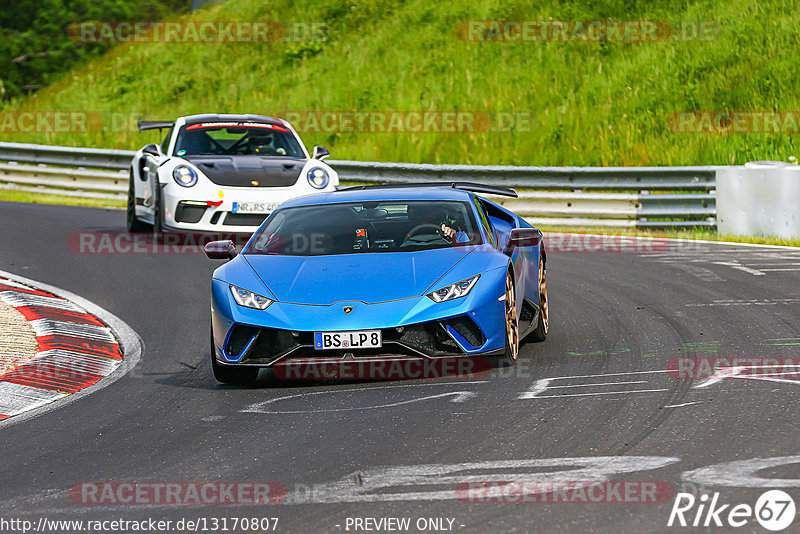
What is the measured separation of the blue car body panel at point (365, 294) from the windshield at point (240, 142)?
316 inches

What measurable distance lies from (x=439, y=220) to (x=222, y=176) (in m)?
6.94

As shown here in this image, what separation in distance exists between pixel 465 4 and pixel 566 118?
8.40 meters

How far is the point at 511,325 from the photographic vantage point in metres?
8.03

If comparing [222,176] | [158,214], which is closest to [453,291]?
[222,176]

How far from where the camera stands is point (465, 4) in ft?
108

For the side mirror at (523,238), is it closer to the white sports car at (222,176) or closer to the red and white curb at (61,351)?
the red and white curb at (61,351)

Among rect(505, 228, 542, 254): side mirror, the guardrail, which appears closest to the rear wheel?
rect(505, 228, 542, 254): side mirror

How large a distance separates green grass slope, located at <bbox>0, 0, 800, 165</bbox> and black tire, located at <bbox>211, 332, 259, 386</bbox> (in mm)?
15296

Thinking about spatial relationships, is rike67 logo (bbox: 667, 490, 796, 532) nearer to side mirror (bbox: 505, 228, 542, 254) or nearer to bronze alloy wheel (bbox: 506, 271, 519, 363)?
bronze alloy wheel (bbox: 506, 271, 519, 363)

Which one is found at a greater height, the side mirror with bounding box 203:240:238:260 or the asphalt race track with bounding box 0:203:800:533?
the side mirror with bounding box 203:240:238:260

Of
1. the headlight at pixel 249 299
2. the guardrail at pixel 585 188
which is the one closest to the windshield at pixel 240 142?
the guardrail at pixel 585 188

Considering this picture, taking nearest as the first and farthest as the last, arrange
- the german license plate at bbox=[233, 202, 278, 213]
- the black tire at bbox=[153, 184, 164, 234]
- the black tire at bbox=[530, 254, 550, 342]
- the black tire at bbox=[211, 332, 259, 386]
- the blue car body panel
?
1. the blue car body panel
2. the black tire at bbox=[211, 332, 259, 386]
3. the black tire at bbox=[530, 254, 550, 342]
4. the german license plate at bbox=[233, 202, 278, 213]
5. the black tire at bbox=[153, 184, 164, 234]

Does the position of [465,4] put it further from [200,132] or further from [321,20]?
[200,132]

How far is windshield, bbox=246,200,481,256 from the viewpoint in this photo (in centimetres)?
839
